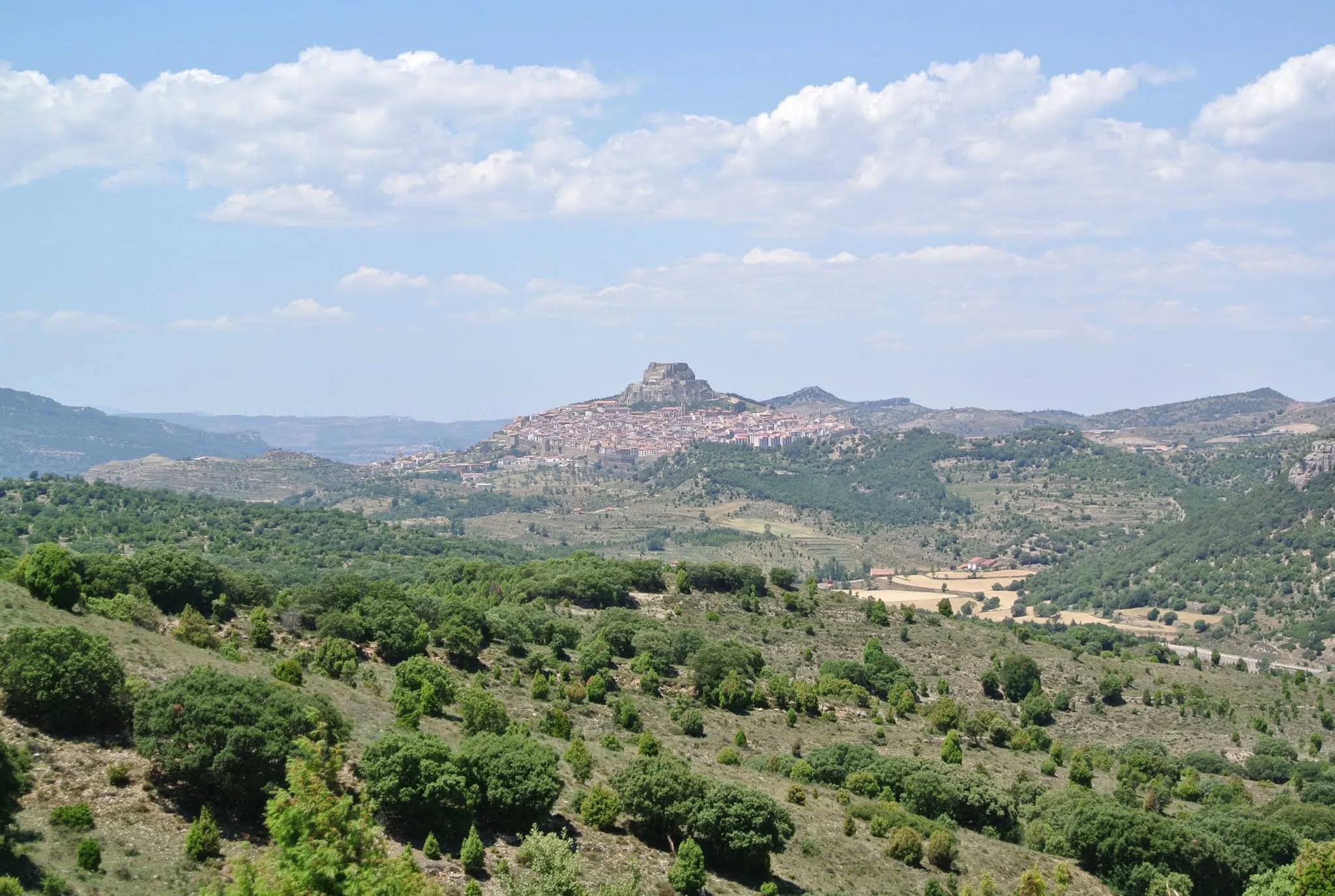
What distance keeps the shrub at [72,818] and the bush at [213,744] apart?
2.76 meters

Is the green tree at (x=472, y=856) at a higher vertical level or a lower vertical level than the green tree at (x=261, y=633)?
lower

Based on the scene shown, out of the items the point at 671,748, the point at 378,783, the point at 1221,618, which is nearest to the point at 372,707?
the point at 378,783

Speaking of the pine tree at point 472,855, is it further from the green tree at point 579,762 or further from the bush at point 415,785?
the green tree at point 579,762

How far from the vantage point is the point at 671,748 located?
49438 millimetres

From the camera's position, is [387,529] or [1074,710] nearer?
[1074,710]

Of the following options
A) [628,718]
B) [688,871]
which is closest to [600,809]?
[688,871]

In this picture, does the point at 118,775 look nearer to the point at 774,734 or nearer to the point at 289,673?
the point at 289,673

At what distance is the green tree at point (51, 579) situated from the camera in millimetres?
42406

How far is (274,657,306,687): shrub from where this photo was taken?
40.2 m

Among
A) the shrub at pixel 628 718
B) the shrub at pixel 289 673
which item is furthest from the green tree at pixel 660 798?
the shrub at pixel 628 718

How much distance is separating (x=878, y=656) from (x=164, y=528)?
2921 inches

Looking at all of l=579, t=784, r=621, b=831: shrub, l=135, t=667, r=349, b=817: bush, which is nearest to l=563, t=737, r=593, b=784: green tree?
l=579, t=784, r=621, b=831: shrub

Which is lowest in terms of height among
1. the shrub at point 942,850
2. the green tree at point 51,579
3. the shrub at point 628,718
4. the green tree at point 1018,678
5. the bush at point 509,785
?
the green tree at point 1018,678

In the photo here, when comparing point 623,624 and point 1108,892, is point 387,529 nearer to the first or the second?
point 623,624
